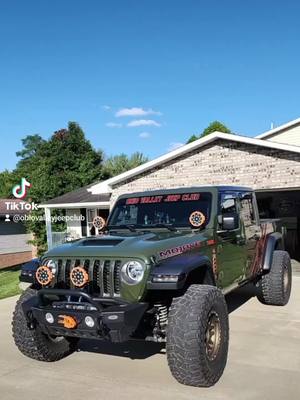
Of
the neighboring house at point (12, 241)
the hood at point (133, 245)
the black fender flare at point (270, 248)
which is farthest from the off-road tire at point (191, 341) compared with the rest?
the neighboring house at point (12, 241)

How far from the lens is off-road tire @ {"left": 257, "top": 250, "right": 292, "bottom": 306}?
25.0 feet

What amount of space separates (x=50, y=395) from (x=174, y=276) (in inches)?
65.8

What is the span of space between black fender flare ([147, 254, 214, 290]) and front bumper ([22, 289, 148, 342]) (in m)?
0.25

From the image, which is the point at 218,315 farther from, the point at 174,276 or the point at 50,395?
the point at 50,395

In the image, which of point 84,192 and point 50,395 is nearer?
point 50,395

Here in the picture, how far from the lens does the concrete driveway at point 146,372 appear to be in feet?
14.5

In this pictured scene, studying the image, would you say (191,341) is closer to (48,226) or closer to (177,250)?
(177,250)

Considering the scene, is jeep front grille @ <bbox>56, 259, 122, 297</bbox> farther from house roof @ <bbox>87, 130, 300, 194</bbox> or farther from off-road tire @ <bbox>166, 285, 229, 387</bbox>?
house roof @ <bbox>87, 130, 300, 194</bbox>

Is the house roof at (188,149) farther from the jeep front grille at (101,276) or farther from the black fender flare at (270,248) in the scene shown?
A: the jeep front grille at (101,276)

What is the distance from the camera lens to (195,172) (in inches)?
522

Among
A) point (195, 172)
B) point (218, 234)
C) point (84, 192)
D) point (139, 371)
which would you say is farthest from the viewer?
point (84, 192)

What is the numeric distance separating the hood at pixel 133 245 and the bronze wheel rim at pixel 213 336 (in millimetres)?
819

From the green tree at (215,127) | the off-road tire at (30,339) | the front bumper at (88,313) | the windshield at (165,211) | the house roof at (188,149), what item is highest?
the green tree at (215,127)

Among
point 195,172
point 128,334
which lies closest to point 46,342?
point 128,334
